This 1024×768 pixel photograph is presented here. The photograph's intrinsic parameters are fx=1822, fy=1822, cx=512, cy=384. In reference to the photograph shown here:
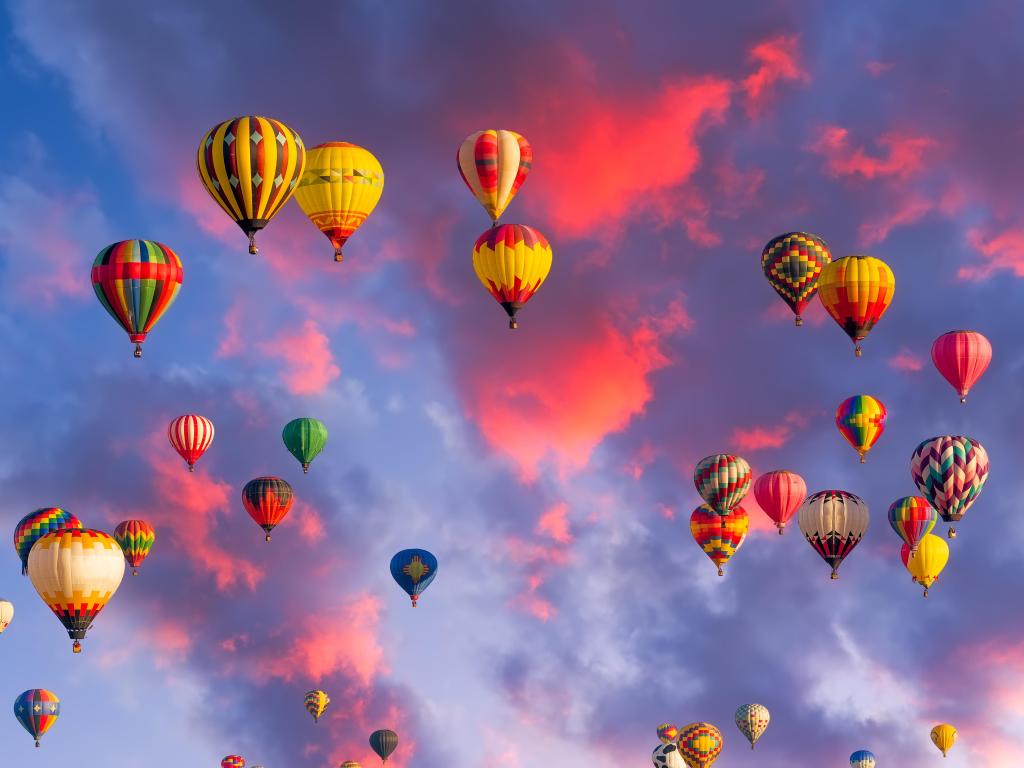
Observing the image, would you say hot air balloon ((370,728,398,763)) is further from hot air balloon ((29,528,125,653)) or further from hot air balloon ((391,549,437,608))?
hot air balloon ((29,528,125,653))

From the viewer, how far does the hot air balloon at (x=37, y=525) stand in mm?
81188

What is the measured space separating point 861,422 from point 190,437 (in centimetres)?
3041

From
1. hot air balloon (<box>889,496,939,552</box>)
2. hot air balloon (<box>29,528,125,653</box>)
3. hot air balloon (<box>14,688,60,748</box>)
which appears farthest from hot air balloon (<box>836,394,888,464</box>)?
hot air balloon (<box>14,688,60,748</box>)

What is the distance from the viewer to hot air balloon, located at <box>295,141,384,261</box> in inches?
2739

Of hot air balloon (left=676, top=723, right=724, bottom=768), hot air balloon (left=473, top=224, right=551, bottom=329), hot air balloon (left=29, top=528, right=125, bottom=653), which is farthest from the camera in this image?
hot air balloon (left=676, top=723, right=724, bottom=768)

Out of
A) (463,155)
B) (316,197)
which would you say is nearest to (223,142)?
(316,197)

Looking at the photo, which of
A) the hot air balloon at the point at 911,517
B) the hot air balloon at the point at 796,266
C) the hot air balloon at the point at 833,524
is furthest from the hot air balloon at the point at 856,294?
the hot air balloon at the point at 911,517

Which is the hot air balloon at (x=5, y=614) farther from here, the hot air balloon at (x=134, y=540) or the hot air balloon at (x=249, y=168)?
the hot air balloon at (x=249, y=168)

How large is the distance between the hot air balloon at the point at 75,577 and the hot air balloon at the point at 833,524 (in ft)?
97.1

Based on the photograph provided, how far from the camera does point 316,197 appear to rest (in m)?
69.6

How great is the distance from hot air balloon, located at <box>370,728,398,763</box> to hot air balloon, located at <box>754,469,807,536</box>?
31.5 m

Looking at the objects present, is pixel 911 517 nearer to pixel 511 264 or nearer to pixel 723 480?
pixel 723 480

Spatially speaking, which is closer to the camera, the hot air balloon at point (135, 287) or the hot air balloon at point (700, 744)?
the hot air balloon at point (135, 287)

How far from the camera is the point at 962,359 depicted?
76812mm
